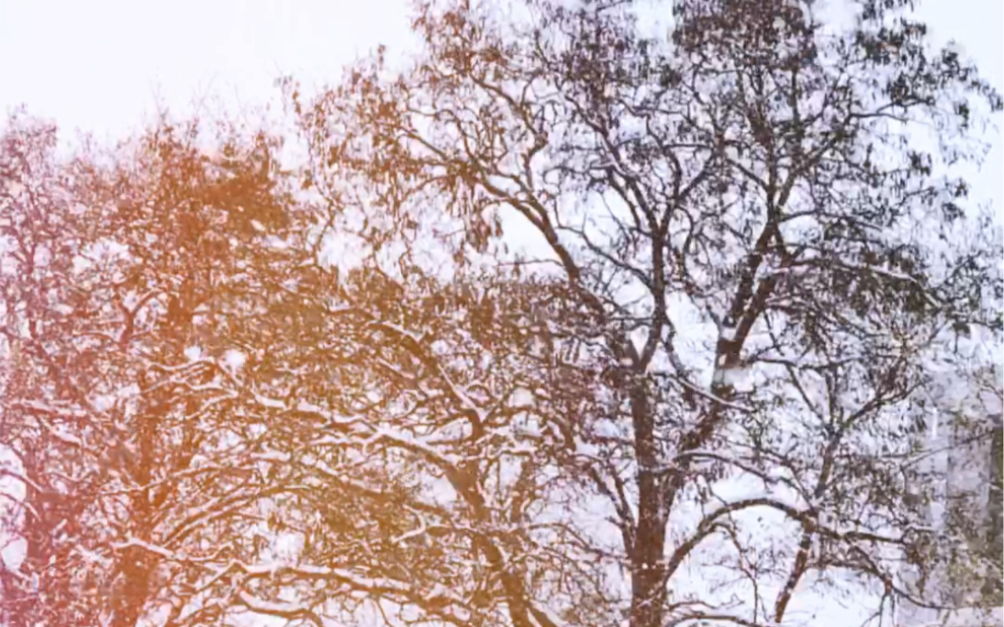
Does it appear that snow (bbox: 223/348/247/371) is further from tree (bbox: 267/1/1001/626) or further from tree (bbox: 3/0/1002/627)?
tree (bbox: 267/1/1001/626)

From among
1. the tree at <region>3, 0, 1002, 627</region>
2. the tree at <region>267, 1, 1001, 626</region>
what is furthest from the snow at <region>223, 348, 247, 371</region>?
the tree at <region>267, 1, 1001, 626</region>

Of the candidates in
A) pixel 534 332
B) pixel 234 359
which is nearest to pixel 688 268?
pixel 534 332

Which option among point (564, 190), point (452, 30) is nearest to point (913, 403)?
point (564, 190)

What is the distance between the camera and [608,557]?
1.51 m

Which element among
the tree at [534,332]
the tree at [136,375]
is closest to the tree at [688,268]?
the tree at [534,332]

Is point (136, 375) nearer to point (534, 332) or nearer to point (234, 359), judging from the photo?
point (234, 359)

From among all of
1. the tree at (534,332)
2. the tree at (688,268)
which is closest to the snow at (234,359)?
the tree at (534,332)

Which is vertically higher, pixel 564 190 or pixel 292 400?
pixel 564 190

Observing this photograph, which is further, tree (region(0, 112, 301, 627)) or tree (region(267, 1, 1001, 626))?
tree (region(0, 112, 301, 627))

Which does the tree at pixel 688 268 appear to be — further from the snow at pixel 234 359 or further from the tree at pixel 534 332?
the snow at pixel 234 359

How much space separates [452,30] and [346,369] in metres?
0.54

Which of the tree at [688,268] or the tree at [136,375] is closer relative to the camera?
the tree at [688,268]

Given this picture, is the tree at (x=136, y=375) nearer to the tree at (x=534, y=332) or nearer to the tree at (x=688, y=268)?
the tree at (x=534, y=332)

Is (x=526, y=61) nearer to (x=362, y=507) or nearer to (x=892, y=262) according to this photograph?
(x=892, y=262)
